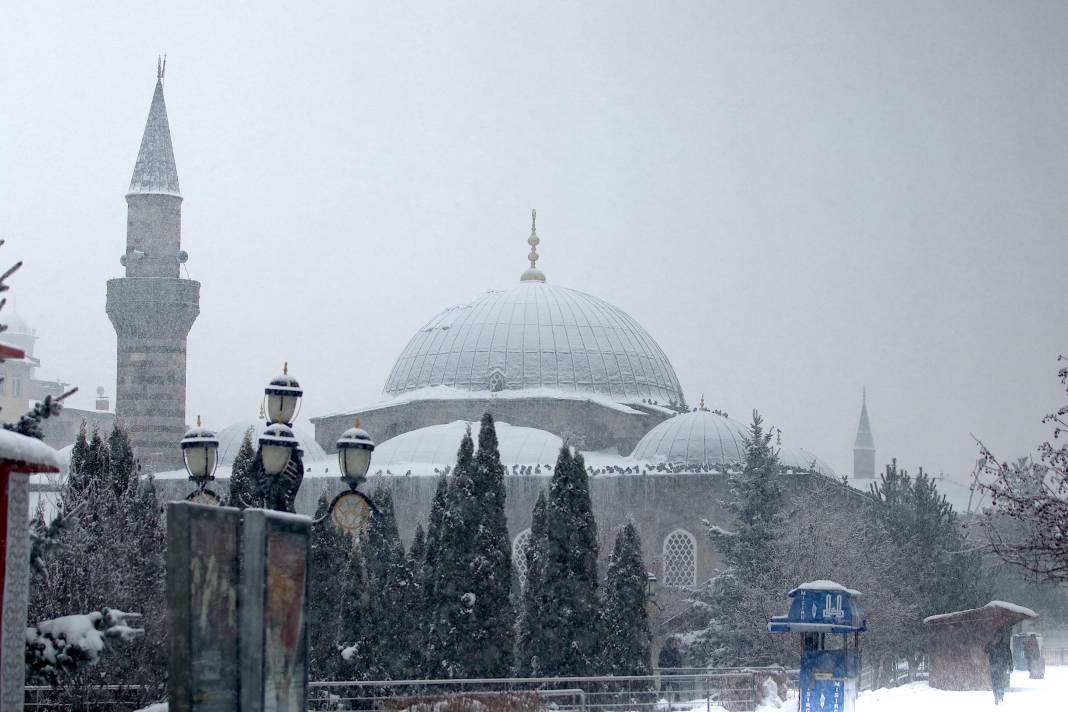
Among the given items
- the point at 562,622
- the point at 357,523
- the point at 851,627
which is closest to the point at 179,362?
the point at 562,622

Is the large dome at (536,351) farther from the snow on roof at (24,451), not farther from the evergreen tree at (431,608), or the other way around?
the snow on roof at (24,451)

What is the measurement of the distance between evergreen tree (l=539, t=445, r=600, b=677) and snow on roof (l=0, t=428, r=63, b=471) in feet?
43.3

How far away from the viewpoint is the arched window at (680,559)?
3278 cm

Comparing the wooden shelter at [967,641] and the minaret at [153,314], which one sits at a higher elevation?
the minaret at [153,314]

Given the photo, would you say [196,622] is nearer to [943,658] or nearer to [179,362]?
[943,658]

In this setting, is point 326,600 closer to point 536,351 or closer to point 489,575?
point 489,575

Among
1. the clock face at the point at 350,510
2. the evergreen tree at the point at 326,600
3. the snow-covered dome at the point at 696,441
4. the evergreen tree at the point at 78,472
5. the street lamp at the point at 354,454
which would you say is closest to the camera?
the clock face at the point at 350,510

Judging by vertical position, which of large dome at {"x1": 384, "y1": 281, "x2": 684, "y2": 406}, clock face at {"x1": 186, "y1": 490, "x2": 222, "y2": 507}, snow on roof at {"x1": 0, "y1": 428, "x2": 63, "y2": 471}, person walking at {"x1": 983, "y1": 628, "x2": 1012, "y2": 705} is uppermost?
large dome at {"x1": 384, "y1": 281, "x2": 684, "y2": 406}

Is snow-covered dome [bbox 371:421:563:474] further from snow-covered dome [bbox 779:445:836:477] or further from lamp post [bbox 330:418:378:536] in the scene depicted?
lamp post [bbox 330:418:378:536]

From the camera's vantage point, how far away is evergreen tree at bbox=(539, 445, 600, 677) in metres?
20.8

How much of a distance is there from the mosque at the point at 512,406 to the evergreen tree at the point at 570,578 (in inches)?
381

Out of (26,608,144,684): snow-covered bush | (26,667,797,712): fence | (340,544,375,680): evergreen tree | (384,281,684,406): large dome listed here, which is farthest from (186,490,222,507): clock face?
(384,281,684,406): large dome

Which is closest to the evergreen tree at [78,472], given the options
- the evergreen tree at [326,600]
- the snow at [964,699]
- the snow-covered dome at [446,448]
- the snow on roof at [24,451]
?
the evergreen tree at [326,600]

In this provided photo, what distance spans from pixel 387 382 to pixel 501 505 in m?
22.8
